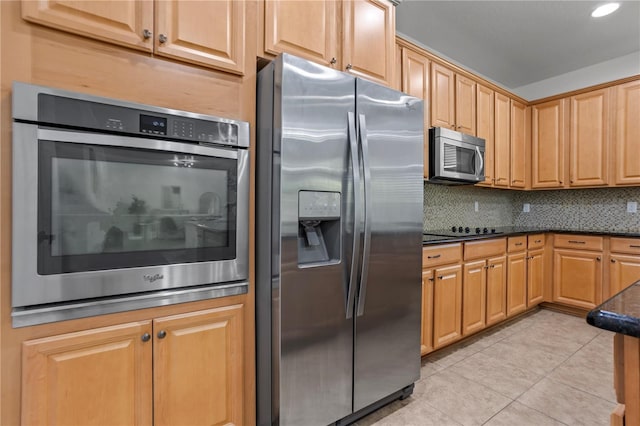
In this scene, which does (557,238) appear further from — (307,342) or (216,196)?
(216,196)

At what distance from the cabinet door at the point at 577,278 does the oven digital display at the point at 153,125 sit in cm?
418

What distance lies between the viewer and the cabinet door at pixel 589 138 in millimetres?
3490

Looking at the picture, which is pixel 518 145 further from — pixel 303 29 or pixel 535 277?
pixel 303 29

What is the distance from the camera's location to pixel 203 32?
1.35 meters

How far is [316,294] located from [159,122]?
982 millimetres

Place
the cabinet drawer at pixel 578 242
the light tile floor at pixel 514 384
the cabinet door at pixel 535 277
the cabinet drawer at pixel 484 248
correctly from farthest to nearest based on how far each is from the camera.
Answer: the cabinet door at pixel 535 277
the cabinet drawer at pixel 578 242
the cabinet drawer at pixel 484 248
the light tile floor at pixel 514 384

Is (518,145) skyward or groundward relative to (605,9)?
groundward

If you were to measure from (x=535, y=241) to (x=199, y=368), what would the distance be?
3.64 m

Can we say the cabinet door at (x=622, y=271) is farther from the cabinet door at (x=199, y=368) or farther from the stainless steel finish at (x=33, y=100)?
the stainless steel finish at (x=33, y=100)

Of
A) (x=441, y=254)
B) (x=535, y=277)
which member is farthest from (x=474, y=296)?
(x=535, y=277)

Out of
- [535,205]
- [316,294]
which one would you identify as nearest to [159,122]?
[316,294]

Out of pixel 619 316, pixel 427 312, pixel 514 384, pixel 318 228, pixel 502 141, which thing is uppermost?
pixel 502 141

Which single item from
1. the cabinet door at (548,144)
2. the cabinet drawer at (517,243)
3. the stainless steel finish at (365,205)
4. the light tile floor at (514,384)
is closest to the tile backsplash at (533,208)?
the cabinet door at (548,144)

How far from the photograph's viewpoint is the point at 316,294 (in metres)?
1.50
